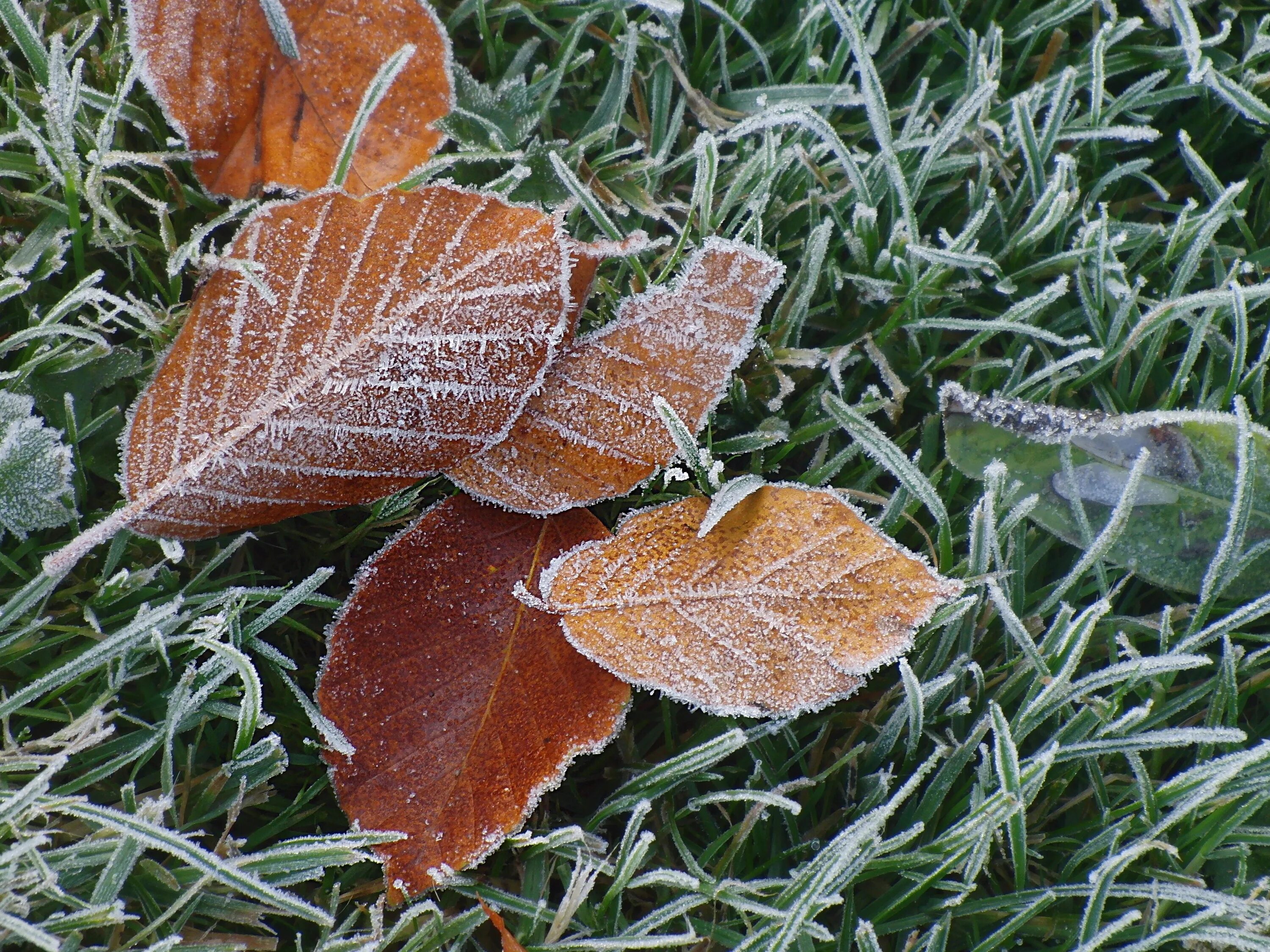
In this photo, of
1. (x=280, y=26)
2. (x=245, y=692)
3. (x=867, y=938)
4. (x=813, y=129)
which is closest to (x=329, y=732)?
(x=245, y=692)

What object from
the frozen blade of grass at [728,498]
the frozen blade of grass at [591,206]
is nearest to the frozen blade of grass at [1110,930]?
the frozen blade of grass at [728,498]

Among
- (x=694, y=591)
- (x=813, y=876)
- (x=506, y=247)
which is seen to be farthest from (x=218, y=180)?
(x=813, y=876)

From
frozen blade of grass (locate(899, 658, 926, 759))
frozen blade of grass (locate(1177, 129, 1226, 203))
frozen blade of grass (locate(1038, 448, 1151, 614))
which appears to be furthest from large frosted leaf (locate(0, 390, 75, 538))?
frozen blade of grass (locate(1177, 129, 1226, 203))

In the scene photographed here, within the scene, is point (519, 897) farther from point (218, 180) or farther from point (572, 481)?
point (218, 180)

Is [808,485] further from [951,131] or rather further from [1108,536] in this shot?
[951,131]

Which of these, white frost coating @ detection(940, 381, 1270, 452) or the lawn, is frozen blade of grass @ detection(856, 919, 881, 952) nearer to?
the lawn
